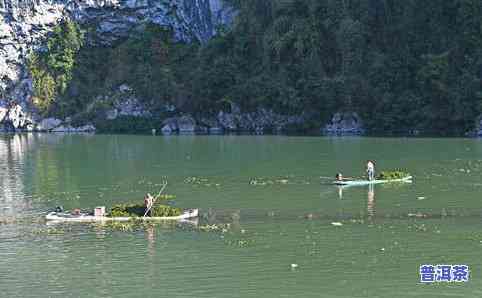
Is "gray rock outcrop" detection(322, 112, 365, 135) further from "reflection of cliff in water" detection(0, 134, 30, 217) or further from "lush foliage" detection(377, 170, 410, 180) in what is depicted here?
"lush foliage" detection(377, 170, 410, 180)

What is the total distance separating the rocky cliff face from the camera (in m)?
134

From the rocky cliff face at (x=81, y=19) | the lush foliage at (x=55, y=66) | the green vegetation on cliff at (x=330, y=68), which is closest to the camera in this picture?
the green vegetation on cliff at (x=330, y=68)

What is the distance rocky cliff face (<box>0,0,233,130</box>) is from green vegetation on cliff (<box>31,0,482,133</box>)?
281 inches

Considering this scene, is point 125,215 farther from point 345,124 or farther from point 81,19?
point 81,19

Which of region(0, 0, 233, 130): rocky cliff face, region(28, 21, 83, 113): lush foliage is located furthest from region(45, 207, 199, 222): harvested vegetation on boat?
region(0, 0, 233, 130): rocky cliff face

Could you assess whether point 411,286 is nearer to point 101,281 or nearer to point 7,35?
point 101,281

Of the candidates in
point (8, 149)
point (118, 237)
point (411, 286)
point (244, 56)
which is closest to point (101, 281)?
point (118, 237)

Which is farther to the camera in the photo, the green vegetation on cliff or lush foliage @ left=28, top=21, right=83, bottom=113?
lush foliage @ left=28, top=21, right=83, bottom=113

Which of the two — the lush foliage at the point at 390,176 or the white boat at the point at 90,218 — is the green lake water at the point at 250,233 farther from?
the lush foliage at the point at 390,176

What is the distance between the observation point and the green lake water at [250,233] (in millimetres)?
24938

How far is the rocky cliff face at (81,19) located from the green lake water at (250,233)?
244 ft

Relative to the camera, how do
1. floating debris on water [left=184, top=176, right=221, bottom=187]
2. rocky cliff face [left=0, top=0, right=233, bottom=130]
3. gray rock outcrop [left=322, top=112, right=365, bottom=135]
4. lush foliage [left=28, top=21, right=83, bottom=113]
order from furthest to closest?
rocky cliff face [left=0, top=0, right=233, bottom=130], lush foliage [left=28, top=21, right=83, bottom=113], gray rock outcrop [left=322, top=112, right=365, bottom=135], floating debris on water [left=184, top=176, right=221, bottom=187]

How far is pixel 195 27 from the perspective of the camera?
449ft

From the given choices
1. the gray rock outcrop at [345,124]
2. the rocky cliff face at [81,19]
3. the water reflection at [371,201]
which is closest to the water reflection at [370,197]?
the water reflection at [371,201]
